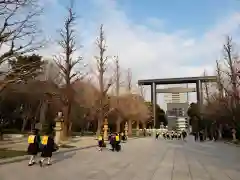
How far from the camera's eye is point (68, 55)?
81.4 feet

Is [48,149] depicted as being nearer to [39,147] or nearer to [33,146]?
[39,147]

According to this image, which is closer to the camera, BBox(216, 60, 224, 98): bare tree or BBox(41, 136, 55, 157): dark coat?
BBox(41, 136, 55, 157): dark coat

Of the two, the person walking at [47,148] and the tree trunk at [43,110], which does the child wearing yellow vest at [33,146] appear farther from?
the tree trunk at [43,110]

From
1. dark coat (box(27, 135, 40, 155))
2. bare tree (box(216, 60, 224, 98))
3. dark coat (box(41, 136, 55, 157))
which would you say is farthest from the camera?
bare tree (box(216, 60, 224, 98))

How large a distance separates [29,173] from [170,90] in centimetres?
7937

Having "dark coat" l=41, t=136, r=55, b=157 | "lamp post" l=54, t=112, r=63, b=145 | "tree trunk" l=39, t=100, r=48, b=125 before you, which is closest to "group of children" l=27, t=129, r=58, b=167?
"dark coat" l=41, t=136, r=55, b=157

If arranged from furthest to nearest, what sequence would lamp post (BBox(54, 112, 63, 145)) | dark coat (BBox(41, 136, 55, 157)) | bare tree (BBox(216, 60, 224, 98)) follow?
bare tree (BBox(216, 60, 224, 98)), lamp post (BBox(54, 112, 63, 145)), dark coat (BBox(41, 136, 55, 157))

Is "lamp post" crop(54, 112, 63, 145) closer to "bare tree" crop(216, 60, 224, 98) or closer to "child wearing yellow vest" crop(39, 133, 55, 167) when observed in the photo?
"child wearing yellow vest" crop(39, 133, 55, 167)

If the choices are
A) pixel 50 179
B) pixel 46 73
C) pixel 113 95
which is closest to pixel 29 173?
pixel 50 179

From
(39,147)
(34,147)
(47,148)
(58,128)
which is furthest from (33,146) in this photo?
(58,128)

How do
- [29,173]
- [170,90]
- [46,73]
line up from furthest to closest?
[170,90], [46,73], [29,173]

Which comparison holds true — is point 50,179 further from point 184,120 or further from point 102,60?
point 184,120

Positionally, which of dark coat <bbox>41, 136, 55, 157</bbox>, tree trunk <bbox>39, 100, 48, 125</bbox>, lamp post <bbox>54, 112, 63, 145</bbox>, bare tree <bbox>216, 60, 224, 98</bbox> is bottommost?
dark coat <bbox>41, 136, 55, 157</bbox>

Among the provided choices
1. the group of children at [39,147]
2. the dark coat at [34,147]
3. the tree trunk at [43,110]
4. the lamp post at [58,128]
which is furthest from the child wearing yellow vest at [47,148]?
the tree trunk at [43,110]
